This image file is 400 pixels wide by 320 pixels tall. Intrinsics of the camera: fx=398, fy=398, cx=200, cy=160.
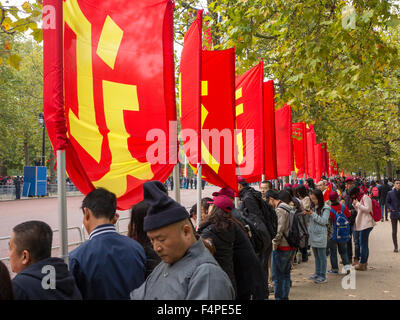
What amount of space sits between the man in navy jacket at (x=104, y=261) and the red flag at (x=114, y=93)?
2.95ft

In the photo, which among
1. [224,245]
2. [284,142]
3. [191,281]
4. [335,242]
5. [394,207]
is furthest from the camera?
[394,207]

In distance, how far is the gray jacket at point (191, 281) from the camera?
178 cm

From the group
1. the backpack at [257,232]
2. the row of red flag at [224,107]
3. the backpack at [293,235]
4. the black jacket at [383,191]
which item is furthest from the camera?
the black jacket at [383,191]

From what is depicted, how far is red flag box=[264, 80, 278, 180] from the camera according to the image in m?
8.69

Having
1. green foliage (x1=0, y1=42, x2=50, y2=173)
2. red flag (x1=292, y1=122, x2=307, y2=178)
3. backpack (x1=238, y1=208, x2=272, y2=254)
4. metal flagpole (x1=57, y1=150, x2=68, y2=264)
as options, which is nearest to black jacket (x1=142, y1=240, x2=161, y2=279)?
metal flagpole (x1=57, y1=150, x2=68, y2=264)

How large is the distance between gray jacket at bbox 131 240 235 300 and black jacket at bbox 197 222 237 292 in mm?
1748

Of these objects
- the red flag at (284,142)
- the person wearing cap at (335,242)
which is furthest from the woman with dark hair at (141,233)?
the red flag at (284,142)

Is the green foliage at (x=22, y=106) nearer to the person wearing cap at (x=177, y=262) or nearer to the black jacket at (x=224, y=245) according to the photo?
the black jacket at (x=224, y=245)

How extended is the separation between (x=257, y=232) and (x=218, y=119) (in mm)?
1935

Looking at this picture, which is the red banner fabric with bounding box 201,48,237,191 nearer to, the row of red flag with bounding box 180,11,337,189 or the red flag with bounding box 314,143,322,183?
the row of red flag with bounding box 180,11,337,189

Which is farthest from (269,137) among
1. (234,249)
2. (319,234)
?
(234,249)

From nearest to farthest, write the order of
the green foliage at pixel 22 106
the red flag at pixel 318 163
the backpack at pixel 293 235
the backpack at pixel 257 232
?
the backpack at pixel 257 232, the backpack at pixel 293 235, the red flag at pixel 318 163, the green foliage at pixel 22 106

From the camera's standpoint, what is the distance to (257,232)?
5.39 m

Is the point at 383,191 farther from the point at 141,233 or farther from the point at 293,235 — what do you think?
the point at 141,233
